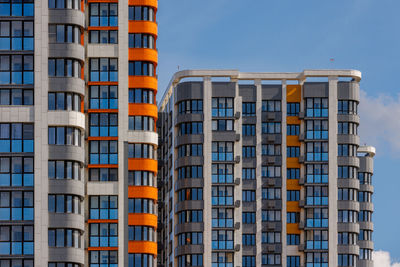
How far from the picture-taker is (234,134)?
149 metres

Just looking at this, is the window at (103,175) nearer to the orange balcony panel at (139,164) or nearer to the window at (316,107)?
the orange balcony panel at (139,164)

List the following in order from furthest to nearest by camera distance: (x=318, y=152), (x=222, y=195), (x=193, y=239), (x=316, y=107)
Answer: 1. (x=316, y=107)
2. (x=318, y=152)
3. (x=222, y=195)
4. (x=193, y=239)

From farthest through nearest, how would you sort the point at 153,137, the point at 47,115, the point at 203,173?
1. the point at 203,173
2. the point at 153,137
3. the point at 47,115

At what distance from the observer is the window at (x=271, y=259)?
5945 inches

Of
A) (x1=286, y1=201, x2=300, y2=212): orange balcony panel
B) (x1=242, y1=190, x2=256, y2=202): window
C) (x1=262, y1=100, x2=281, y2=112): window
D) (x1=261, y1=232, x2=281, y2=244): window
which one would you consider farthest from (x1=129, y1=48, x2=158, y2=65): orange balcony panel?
(x1=286, y1=201, x2=300, y2=212): orange balcony panel

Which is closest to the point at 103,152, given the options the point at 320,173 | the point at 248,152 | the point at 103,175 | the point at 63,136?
the point at 103,175

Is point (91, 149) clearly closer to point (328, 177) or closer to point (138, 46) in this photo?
point (138, 46)

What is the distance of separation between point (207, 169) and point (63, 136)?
2105 inches

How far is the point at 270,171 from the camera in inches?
6038

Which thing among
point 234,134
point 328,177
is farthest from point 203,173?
point 328,177

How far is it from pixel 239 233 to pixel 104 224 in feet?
166

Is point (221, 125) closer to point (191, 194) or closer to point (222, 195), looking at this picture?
point (222, 195)

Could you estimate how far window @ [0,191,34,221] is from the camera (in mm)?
94312

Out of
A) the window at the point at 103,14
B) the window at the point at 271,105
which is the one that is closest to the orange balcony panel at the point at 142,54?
the window at the point at 103,14
